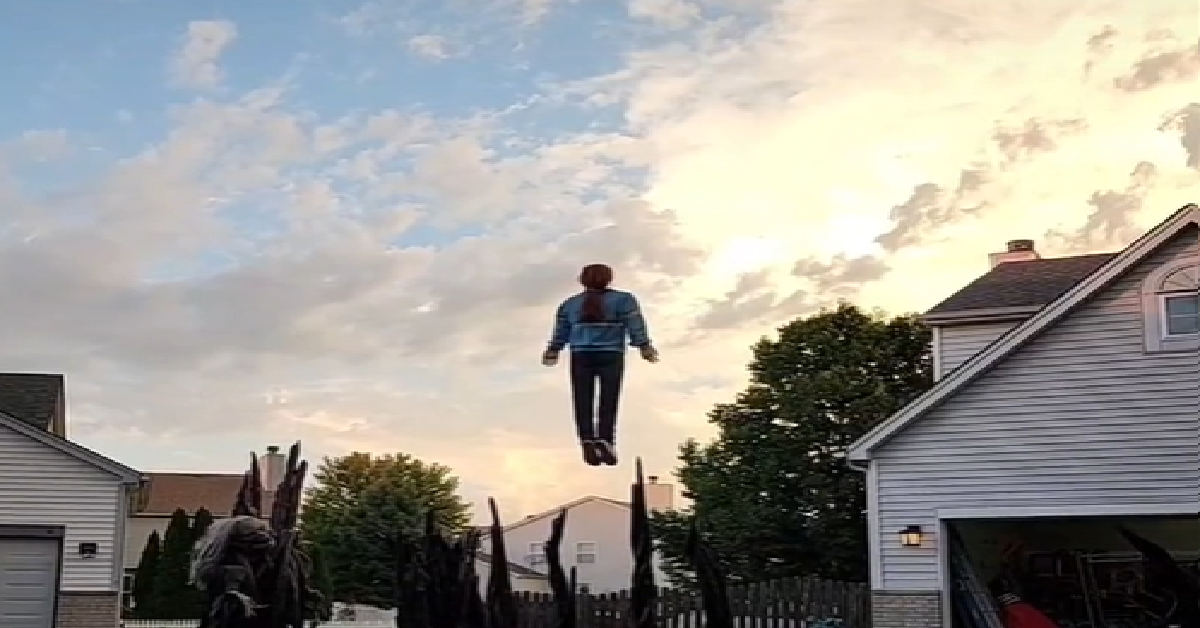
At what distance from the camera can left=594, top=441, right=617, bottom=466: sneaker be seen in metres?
5.53

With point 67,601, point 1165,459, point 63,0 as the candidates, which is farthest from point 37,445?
point 1165,459

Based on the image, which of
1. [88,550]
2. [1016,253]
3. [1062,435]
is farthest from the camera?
[1016,253]

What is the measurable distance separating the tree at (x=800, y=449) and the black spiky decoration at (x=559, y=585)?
22687 millimetres

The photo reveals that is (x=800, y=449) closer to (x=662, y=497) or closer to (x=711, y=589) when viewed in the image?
(x=662, y=497)

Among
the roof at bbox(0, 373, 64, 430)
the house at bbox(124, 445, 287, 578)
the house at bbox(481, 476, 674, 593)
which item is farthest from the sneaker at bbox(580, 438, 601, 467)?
the house at bbox(124, 445, 287, 578)

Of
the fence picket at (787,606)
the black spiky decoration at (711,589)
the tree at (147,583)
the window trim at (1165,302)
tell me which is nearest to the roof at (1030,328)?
the window trim at (1165,302)

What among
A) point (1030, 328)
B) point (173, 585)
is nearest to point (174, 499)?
point (173, 585)

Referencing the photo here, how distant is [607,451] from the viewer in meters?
5.55

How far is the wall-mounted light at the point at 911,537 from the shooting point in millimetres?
16625

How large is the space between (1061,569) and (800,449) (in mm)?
9786

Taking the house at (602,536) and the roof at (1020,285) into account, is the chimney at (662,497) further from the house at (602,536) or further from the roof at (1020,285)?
the roof at (1020,285)

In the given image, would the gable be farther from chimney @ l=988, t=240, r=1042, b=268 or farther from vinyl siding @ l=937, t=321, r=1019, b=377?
chimney @ l=988, t=240, r=1042, b=268

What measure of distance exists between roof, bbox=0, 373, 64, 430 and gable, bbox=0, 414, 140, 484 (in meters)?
2.30

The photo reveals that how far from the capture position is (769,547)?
27469 mm
